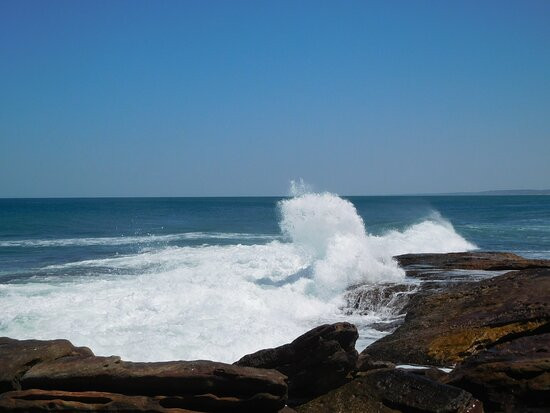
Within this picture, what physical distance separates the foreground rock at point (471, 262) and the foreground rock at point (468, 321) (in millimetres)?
5174

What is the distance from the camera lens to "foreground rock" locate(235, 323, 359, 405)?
23.3ft

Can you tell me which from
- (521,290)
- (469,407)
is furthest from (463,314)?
(469,407)

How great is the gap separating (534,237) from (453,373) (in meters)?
33.4

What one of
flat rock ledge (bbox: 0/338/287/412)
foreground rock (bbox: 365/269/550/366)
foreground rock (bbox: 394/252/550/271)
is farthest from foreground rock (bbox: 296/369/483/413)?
foreground rock (bbox: 394/252/550/271)

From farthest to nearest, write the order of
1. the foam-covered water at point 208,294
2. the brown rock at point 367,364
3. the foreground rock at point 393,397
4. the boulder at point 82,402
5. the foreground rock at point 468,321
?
1. the foam-covered water at point 208,294
2. the foreground rock at point 468,321
3. the brown rock at point 367,364
4. the foreground rock at point 393,397
5. the boulder at point 82,402

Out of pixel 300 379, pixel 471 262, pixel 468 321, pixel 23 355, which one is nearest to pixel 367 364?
pixel 300 379

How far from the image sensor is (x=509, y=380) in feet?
22.9

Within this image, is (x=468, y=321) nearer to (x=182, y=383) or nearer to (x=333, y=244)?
(x=182, y=383)

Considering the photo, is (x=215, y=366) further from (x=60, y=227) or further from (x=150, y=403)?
(x=60, y=227)

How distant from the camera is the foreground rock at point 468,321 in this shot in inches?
365

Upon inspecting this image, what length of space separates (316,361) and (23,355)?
3325mm

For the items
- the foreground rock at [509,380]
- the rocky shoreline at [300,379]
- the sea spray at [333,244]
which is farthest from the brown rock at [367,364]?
the sea spray at [333,244]

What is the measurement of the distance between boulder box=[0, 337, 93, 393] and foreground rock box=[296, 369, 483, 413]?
9.16ft

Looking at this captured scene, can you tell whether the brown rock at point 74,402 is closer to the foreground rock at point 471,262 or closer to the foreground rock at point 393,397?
the foreground rock at point 393,397
